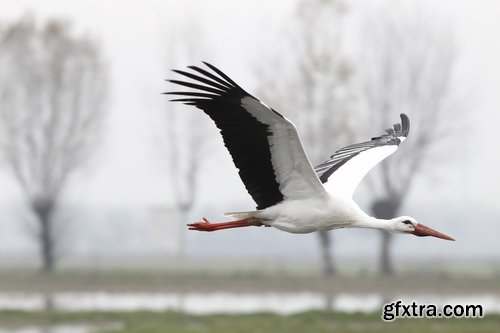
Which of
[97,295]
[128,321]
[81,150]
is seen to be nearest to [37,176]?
[81,150]

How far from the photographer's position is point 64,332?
20078 millimetres

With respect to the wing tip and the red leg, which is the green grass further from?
the red leg

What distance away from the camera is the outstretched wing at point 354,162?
1156 cm

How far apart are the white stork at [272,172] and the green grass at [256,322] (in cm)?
828

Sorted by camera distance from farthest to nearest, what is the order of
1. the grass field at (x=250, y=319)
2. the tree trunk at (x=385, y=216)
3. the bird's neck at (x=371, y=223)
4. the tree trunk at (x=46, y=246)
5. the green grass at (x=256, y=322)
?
the tree trunk at (x=46, y=246), the tree trunk at (x=385, y=216), the grass field at (x=250, y=319), the green grass at (x=256, y=322), the bird's neck at (x=371, y=223)

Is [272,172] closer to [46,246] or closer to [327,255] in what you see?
[327,255]

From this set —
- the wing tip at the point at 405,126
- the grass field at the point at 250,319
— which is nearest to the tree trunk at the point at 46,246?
the grass field at the point at 250,319

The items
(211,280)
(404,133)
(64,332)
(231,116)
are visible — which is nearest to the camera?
(231,116)

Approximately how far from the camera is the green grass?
1920 cm

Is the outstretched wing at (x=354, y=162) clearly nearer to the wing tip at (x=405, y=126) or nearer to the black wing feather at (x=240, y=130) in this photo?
the wing tip at (x=405, y=126)

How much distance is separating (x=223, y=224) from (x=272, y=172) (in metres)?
1.05

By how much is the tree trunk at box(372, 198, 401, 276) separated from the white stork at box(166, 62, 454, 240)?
27149 mm

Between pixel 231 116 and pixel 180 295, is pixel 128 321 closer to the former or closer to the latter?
pixel 180 295

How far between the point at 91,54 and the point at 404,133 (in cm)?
2978
